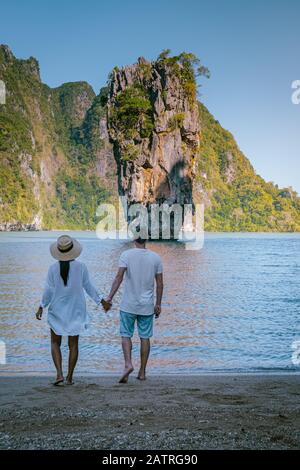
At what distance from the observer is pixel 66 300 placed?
6426 mm

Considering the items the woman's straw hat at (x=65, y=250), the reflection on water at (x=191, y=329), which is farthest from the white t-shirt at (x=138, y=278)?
the reflection on water at (x=191, y=329)

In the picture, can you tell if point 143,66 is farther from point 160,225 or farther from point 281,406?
point 281,406

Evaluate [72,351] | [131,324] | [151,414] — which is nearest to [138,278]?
[131,324]

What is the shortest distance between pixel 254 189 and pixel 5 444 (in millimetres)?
166220

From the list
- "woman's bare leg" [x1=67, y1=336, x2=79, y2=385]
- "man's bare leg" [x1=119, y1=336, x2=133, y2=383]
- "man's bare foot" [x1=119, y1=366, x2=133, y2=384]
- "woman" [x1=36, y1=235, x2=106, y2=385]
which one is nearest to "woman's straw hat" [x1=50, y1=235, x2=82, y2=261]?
"woman" [x1=36, y1=235, x2=106, y2=385]

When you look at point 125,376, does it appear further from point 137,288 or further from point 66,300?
point 66,300

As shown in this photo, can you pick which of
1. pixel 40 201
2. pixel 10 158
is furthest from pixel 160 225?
pixel 40 201

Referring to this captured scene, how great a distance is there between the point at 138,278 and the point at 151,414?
1845mm

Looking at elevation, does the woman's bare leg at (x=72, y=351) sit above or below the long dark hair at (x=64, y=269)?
below

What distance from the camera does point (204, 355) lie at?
973 cm

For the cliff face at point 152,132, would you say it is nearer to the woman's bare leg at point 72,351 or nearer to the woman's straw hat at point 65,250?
the woman's bare leg at point 72,351

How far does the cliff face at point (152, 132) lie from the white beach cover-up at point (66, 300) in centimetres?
6000

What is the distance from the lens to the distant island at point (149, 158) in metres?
67.2

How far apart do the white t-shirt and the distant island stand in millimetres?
59785
